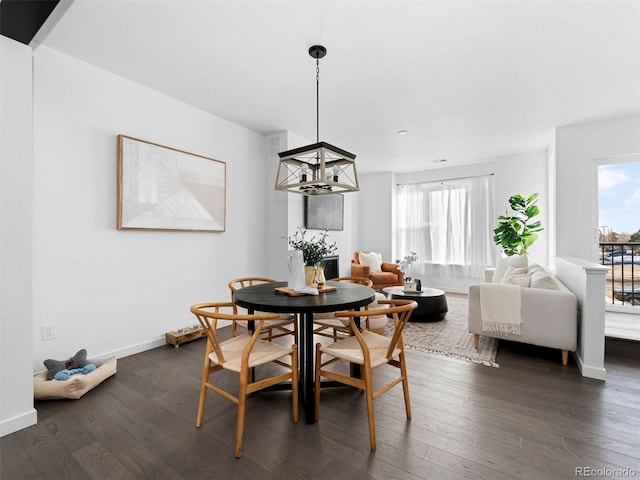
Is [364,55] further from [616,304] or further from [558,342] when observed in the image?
[616,304]

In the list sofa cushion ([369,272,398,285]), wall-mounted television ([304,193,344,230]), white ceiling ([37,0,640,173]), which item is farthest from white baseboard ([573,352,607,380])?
sofa cushion ([369,272,398,285])

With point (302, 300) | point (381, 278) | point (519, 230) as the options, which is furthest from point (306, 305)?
point (519, 230)

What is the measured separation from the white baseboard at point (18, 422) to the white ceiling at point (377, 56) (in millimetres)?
2606

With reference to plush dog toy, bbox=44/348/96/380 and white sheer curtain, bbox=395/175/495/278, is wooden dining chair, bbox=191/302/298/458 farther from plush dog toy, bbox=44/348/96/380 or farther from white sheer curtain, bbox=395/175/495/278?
white sheer curtain, bbox=395/175/495/278

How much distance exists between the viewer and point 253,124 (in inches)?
162

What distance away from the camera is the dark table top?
1.84m

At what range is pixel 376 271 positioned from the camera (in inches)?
239

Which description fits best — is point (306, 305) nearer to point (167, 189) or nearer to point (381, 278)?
point (167, 189)

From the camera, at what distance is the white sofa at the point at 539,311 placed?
2.78m

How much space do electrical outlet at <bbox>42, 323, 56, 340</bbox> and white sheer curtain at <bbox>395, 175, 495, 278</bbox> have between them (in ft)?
20.1

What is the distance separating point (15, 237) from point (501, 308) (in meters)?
3.83

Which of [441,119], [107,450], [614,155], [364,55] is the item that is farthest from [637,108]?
[107,450]

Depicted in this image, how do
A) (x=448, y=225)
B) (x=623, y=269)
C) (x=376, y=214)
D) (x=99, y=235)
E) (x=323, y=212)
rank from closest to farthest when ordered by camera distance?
(x=99, y=235) < (x=623, y=269) < (x=323, y=212) < (x=448, y=225) < (x=376, y=214)

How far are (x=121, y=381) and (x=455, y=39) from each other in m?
3.71
